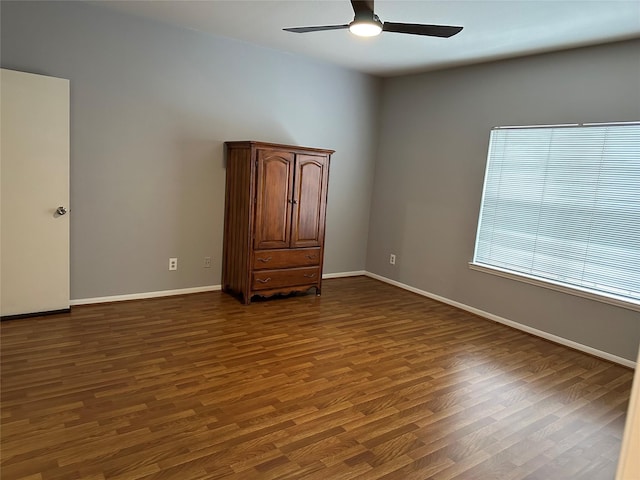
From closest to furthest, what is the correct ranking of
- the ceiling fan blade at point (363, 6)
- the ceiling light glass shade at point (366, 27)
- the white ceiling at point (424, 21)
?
the ceiling fan blade at point (363, 6)
the ceiling light glass shade at point (366, 27)
the white ceiling at point (424, 21)

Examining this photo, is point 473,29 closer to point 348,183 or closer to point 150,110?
point 348,183

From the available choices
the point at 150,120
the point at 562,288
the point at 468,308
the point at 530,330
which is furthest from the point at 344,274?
the point at 150,120

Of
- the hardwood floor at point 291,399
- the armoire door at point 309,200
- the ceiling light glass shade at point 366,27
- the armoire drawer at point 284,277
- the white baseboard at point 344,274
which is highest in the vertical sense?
the ceiling light glass shade at point 366,27

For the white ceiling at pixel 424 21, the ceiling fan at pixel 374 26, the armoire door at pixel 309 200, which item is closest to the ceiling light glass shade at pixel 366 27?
the ceiling fan at pixel 374 26

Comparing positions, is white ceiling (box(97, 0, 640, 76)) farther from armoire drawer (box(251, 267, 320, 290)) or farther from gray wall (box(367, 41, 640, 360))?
armoire drawer (box(251, 267, 320, 290))

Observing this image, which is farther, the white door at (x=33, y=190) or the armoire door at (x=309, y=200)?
the armoire door at (x=309, y=200)

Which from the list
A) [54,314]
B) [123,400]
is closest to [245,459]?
[123,400]

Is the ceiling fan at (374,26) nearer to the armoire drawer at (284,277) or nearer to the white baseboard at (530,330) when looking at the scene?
the armoire drawer at (284,277)

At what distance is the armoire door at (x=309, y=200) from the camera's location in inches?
177

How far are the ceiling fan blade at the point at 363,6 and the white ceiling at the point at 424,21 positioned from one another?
78 cm

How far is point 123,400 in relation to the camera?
8.14ft

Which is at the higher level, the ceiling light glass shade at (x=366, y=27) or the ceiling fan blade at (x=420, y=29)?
the ceiling fan blade at (x=420, y=29)

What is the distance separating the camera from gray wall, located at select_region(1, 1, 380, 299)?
3.61 m

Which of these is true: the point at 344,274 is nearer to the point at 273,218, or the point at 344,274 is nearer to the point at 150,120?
the point at 273,218
